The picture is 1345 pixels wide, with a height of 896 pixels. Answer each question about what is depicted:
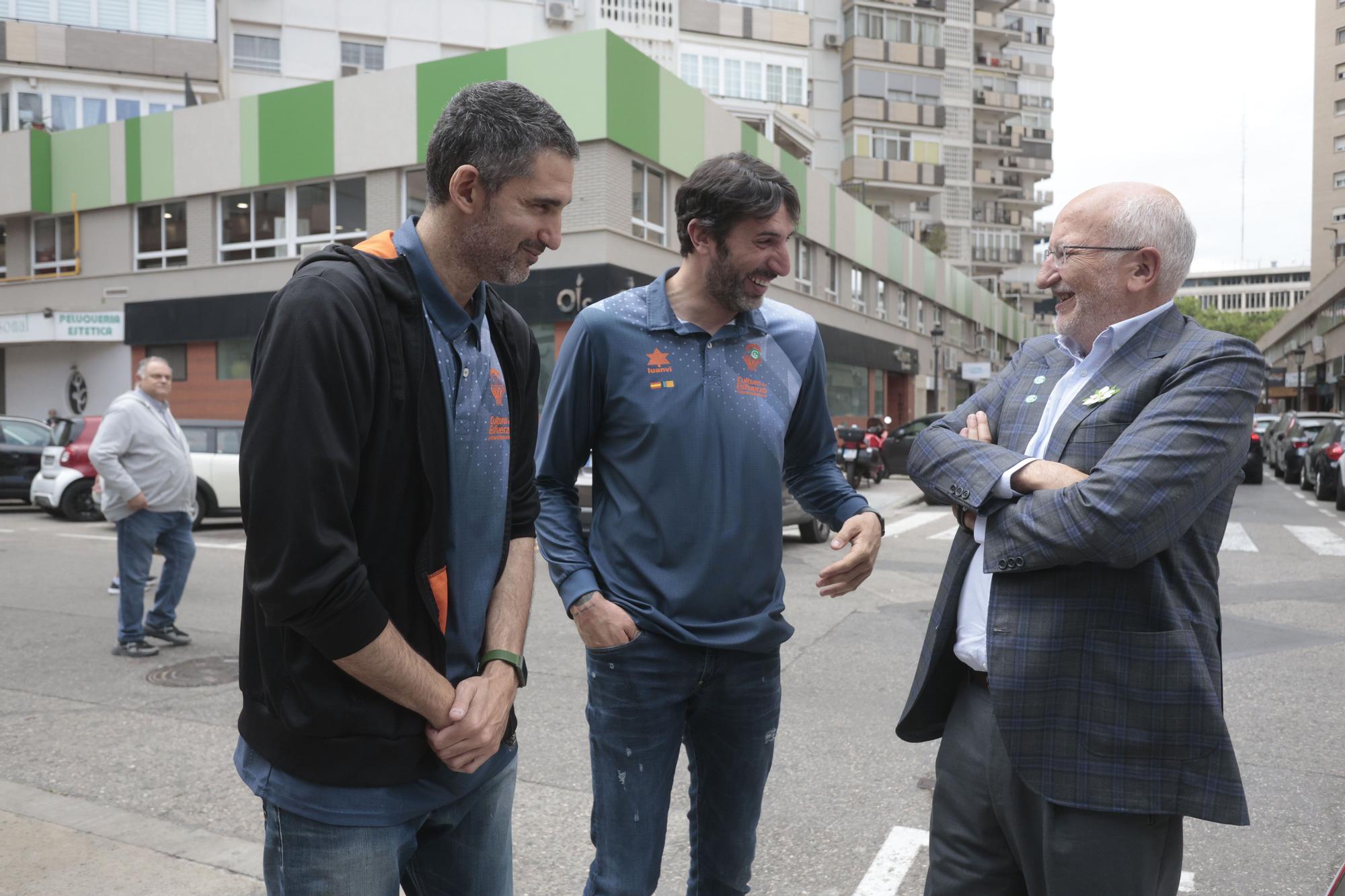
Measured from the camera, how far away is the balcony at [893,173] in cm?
5072

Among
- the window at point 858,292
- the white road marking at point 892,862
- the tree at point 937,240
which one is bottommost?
the white road marking at point 892,862

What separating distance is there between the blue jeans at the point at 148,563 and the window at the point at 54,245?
23.7m

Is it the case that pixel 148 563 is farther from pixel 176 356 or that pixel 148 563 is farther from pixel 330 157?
pixel 176 356

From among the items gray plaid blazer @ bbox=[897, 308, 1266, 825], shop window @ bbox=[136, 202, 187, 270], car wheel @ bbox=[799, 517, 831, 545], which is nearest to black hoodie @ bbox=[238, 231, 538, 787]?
gray plaid blazer @ bbox=[897, 308, 1266, 825]

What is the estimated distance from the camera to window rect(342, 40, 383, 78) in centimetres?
3666

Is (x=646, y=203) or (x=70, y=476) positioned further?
(x=646, y=203)

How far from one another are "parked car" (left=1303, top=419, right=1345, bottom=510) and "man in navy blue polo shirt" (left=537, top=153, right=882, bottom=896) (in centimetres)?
1889

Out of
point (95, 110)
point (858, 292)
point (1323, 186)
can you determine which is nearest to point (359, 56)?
point (95, 110)

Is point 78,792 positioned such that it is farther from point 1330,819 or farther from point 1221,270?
point 1221,270

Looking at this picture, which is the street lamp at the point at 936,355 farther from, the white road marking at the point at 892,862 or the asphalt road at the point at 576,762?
the white road marking at the point at 892,862

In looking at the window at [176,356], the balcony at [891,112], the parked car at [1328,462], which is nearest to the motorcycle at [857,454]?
the parked car at [1328,462]

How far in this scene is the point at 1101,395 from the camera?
2107mm

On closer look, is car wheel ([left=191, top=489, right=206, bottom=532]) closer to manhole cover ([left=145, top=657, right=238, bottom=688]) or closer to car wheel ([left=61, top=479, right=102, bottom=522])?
car wheel ([left=61, top=479, right=102, bottom=522])

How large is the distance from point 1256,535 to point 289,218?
2076cm
